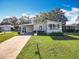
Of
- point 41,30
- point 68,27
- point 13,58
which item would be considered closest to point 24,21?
point 68,27

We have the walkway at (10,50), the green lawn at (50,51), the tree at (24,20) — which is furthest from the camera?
the tree at (24,20)

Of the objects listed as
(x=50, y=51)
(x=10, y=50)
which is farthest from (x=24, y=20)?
(x=50, y=51)

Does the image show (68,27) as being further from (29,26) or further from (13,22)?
(13,22)

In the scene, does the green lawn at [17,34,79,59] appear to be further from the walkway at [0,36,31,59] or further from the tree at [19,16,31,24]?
the tree at [19,16,31,24]

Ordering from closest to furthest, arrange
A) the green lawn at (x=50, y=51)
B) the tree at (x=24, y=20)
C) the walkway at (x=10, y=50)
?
the green lawn at (x=50, y=51)
the walkway at (x=10, y=50)
the tree at (x=24, y=20)

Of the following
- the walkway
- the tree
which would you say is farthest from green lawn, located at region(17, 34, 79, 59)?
the tree

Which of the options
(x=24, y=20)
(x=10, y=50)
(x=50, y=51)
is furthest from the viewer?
(x=24, y=20)

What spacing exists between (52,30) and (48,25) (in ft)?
4.86

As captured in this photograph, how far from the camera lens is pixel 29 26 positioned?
46.0 m

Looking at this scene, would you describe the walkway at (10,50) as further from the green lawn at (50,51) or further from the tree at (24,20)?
the tree at (24,20)

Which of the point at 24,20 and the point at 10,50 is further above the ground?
the point at 24,20

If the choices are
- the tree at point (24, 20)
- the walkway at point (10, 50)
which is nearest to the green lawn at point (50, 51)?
the walkway at point (10, 50)

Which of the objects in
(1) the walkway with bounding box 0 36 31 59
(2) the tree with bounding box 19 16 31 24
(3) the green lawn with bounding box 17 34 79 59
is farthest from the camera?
(2) the tree with bounding box 19 16 31 24

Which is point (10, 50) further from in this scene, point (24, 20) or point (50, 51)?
point (24, 20)
